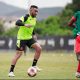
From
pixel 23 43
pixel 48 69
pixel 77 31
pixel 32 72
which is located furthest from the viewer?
pixel 48 69

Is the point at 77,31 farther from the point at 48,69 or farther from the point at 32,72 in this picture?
the point at 48,69

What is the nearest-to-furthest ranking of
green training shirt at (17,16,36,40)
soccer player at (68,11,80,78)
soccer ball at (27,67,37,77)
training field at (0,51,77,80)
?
soccer ball at (27,67,37,77) → soccer player at (68,11,80,78) → training field at (0,51,77,80) → green training shirt at (17,16,36,40)

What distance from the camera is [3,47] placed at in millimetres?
44625

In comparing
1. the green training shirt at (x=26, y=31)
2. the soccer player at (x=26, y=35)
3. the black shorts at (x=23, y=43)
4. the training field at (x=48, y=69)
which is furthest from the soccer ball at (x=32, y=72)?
the green training shirt at (x=26, y=31)

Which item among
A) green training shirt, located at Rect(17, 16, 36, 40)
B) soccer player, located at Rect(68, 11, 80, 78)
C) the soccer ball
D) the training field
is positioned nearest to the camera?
the soccer ball

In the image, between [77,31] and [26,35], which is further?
[26,35]

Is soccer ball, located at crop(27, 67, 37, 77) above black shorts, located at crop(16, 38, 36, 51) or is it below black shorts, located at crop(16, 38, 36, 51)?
below

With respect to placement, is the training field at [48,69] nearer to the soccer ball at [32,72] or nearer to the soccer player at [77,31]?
the soccer ball at [32,72]

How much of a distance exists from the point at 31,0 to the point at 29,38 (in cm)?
1731

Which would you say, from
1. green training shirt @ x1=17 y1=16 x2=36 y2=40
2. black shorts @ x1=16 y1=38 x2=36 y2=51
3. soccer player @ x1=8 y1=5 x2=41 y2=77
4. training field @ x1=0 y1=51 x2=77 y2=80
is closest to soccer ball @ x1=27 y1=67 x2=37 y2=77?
training field @ x1=0 y1=51 x2=77 y2=80

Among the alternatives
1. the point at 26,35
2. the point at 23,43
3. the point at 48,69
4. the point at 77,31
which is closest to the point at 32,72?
the point at 23,43

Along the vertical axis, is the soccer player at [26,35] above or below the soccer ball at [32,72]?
above

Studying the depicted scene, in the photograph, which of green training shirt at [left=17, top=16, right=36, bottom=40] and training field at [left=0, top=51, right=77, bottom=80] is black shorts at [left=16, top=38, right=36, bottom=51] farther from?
training field at [left=0, top=51, right=77, bottom=80]

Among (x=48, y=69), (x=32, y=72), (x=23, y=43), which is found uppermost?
(x=23, y=43)
